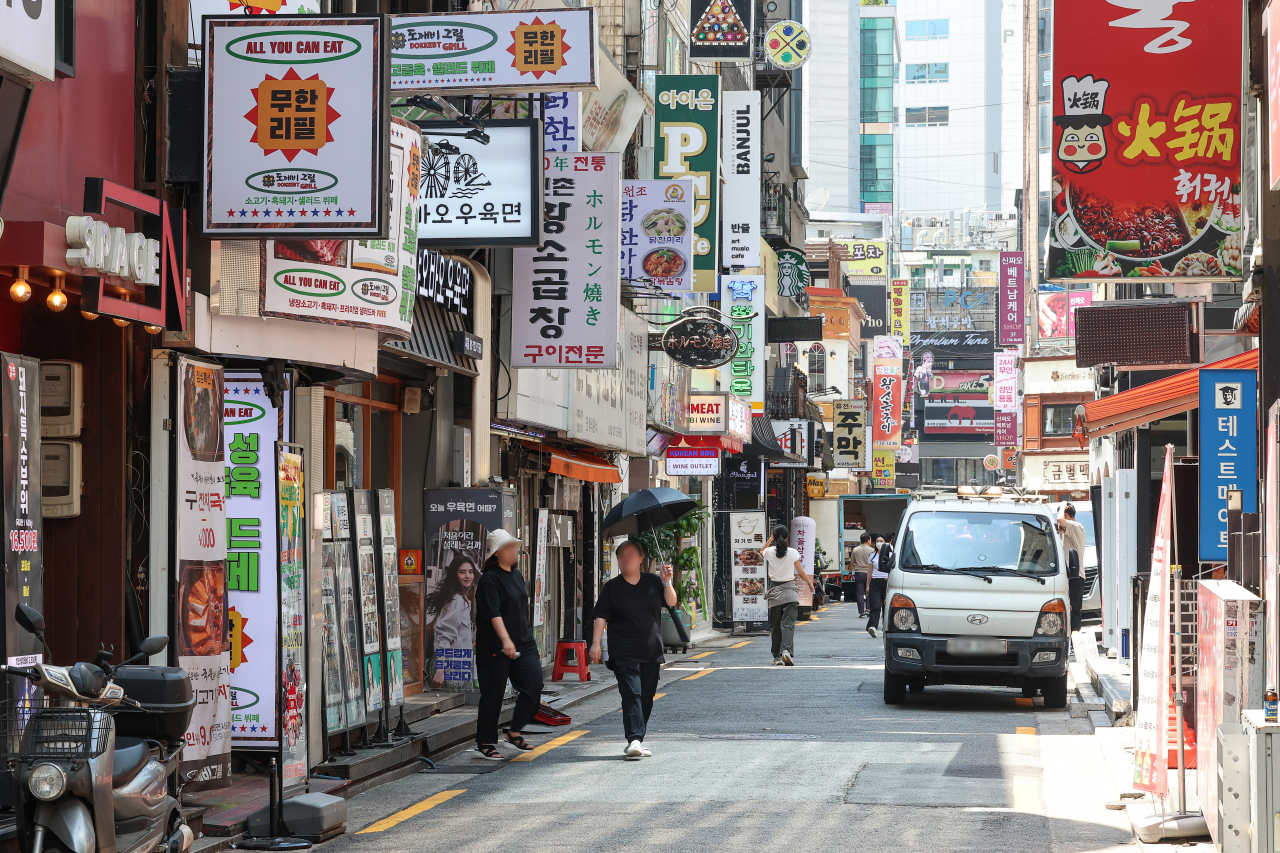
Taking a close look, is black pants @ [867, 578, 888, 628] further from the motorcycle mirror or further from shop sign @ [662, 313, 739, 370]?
the motorcycle mirror

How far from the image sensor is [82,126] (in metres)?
9.41

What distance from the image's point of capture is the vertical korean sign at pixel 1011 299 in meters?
74.2

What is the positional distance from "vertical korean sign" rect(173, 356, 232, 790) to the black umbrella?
6.92 m

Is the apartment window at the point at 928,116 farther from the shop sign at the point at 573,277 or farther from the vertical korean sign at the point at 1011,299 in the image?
the shop sign at the point at 573,277

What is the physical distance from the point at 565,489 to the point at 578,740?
9388 mm

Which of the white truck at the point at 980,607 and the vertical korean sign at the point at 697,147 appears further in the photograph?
the vertical korean sign at the point at 697,147

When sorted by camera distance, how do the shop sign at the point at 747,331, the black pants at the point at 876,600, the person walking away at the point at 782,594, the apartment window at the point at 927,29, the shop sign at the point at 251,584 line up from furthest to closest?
the apartment window at the point at 927,29
the shop sign at the point at 747,331
the black pants at the point at 876,600
the person walking away at the point at 782,594
the shop sign at the point at 251,584

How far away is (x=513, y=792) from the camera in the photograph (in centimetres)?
1124

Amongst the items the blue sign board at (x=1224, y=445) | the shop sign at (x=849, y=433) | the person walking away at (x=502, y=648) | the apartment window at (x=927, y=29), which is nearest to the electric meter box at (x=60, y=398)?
the person walking away at (x=502, y=648)

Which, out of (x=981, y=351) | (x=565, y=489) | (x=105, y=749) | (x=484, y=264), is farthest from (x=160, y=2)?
(x=981, y=351)

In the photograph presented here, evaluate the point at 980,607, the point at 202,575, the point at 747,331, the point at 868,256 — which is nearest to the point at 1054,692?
the point at 980,607

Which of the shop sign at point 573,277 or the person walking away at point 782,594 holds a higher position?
the shop sign at point 573,277

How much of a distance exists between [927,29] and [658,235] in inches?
5493

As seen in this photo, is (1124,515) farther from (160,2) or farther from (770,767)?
(160,2)
